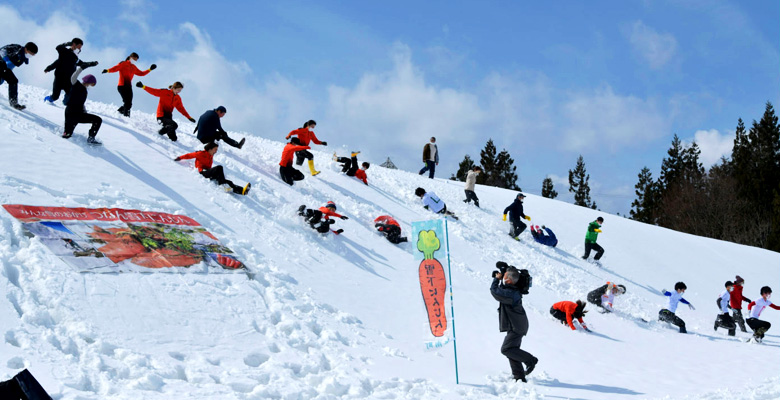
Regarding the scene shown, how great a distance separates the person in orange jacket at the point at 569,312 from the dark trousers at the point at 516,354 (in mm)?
3769

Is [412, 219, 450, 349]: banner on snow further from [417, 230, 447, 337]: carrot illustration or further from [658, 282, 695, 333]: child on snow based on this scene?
[658, 282, 695, 333]: child on snow

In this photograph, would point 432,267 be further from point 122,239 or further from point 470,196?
point 470,196

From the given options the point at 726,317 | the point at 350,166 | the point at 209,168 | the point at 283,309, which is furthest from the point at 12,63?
the point at 726,317

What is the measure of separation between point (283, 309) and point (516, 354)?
3.02 m

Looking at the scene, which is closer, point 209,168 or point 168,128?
point 209,168

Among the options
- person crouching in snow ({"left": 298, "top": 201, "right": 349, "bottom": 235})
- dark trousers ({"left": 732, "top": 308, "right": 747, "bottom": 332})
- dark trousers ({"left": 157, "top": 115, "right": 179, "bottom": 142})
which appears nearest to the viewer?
person crouching in snow ({"left": 298, "top": 201, "right": 349, "bottom": 235})

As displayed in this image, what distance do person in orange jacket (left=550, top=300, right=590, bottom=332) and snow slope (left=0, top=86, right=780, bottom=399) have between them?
23 centimetres

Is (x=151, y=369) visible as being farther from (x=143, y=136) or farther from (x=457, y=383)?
(x=143, y=136)

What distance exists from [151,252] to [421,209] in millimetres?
9421

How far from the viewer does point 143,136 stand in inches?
498

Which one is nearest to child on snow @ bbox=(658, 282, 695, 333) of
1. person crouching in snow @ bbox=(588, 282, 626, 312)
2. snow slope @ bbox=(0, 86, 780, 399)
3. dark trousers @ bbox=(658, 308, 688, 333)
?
dark trousers @ bbox=(658, 308, 688, 333)

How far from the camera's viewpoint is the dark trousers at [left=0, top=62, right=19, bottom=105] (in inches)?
424

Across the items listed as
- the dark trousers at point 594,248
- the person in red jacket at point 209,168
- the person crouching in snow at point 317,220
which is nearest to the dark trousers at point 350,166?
the person in red jacket at point 209,168

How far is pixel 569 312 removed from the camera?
1023 centimetres
